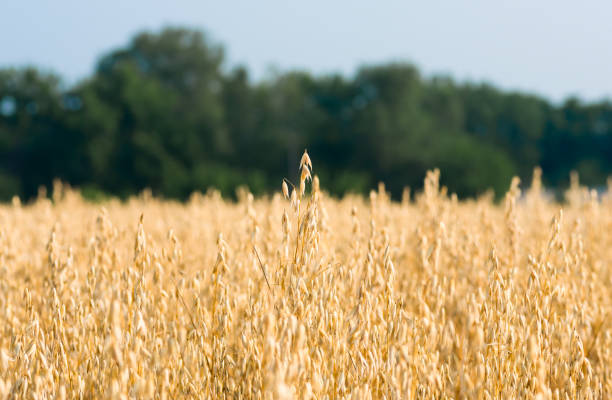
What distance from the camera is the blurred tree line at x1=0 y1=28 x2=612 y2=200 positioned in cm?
3341

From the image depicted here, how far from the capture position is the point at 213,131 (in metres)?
36.0

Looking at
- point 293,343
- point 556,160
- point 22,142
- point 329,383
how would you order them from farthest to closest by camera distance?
point 556,160
point 22,142
point 329,383
point 293,343

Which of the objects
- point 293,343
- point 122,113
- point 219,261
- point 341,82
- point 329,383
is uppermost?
point 341,82

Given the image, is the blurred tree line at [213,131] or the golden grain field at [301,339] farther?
the blurred tree line at [213,131]

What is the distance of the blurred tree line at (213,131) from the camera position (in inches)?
1315

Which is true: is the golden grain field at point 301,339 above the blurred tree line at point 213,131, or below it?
below

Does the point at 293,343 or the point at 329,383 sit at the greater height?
the point at 293,343

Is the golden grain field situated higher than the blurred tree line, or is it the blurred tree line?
the blurred tree line

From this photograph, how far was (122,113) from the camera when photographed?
3491cm

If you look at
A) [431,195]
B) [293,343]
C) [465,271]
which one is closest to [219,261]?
[293,343]

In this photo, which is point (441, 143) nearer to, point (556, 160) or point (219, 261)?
point (556, 160)

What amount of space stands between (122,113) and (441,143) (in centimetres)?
2150

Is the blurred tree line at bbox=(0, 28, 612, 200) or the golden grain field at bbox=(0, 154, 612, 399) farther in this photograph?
the blurred tree line at bbox=(0, 28, 612, 200)

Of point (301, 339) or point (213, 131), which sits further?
point (213, 131)
